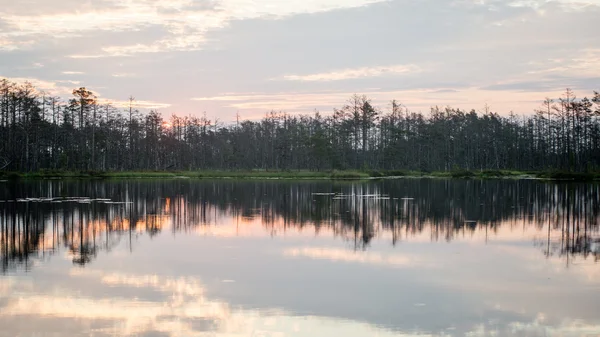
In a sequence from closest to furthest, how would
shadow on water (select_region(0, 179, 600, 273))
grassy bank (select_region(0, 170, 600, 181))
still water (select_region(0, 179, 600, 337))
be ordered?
still water (select_region(0, 179, 600, 337)) → shadow on water (select_region(0, 179, 600, 273)) → grassy bank (select_region(0, 170, 600, 181))

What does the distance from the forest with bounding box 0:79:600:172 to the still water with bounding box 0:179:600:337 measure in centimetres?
6812

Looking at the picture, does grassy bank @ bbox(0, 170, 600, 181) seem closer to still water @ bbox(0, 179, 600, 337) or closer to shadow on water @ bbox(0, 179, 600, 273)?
shadow on water @ bbox(0, 179, 600, 273)

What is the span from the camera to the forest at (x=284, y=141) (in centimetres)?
9325

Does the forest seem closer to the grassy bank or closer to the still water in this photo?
the grassy bank

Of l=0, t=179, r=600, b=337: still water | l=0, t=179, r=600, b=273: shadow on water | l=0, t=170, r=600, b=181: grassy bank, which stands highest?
l=0, t=170, r=600, b=181: grassy bank

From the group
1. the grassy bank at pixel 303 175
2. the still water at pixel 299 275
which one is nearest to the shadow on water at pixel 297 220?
the still water at pixel 299 275

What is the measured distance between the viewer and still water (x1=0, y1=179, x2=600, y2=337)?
33.8 feet

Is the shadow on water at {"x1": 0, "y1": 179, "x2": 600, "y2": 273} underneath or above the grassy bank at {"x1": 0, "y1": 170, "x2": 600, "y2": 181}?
underneath

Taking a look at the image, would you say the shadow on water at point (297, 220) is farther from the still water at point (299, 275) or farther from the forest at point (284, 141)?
the forest at point (284, 141)

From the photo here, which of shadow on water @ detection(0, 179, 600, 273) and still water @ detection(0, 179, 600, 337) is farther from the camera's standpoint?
shadow on water @ detection(0, 179, 600, 273)

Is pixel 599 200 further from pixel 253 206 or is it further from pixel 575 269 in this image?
pixel 575 269

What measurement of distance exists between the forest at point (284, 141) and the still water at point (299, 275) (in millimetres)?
68124

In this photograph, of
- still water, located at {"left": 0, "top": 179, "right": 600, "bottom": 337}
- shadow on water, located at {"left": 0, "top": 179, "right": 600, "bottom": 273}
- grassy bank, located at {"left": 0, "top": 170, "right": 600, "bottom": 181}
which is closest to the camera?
still water, located at {"left": 0, "top": 179, "right": 600, "bottom": 337}

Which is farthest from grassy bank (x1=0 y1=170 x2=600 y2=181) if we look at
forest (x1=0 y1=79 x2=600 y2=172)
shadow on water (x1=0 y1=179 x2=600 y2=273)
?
shadow on water (x1=0 y1=179 x2=600 y2=273)
